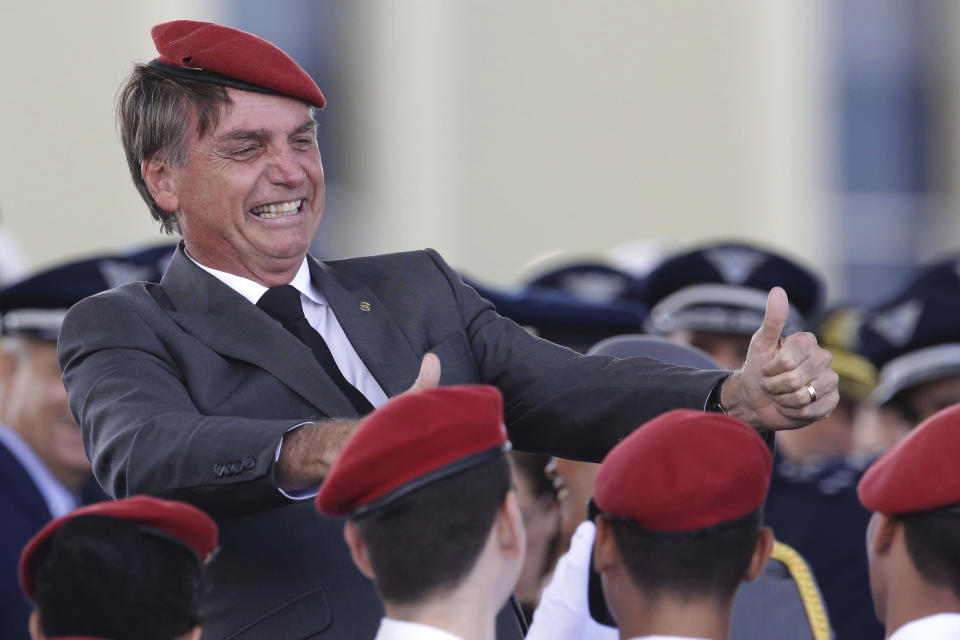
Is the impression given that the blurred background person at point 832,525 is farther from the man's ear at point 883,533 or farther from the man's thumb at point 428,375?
the man's thumb at point 428,375

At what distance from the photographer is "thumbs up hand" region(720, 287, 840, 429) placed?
9.53 ft

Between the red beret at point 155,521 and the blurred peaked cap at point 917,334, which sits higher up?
the red beret at point 155,521

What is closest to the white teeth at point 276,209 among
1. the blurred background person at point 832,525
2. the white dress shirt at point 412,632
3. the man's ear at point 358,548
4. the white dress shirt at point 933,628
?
the man's ear at point 358,548

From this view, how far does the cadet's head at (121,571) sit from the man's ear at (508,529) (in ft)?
1.37

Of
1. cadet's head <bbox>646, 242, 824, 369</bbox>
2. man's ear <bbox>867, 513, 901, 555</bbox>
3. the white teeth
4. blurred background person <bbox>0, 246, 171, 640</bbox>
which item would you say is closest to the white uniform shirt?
the white teeth

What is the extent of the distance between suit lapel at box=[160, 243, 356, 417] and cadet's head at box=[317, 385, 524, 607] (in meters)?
0.48

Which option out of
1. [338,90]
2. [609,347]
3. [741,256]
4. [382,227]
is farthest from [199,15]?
[609,347]

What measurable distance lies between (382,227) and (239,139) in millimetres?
7413

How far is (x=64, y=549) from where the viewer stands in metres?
2.54

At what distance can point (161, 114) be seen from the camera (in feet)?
10.7

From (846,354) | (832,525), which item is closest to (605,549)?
(832,525)

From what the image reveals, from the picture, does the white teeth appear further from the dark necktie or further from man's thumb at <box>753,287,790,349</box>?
man's thumb at <box>753,287,790,349</box>

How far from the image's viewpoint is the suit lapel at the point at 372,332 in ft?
10.3

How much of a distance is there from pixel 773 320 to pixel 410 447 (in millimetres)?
697
